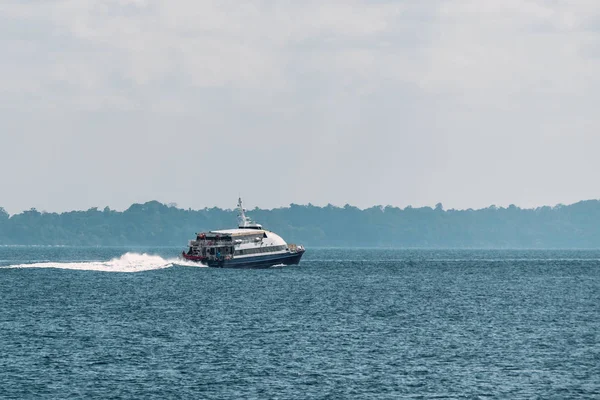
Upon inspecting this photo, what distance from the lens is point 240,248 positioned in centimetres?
17525

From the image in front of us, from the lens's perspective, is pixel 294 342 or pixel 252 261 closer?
pixel 294 342

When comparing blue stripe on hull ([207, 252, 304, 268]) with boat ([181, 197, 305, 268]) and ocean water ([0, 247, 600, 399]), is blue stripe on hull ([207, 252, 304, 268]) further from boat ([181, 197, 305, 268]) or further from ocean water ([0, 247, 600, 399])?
ocean water ([0, 247, 600, 399])

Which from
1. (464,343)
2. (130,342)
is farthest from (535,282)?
(130,342)

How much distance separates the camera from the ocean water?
6175 centimetres

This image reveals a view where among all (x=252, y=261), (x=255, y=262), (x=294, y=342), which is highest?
(x=252, y=261)

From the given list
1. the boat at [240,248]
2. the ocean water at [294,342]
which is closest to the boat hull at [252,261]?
the boat at [240,248]

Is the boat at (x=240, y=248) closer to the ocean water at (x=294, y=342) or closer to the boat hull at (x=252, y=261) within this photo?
the boat hull at (x=252, y=261)

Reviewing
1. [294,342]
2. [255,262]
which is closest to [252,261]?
[255,262]

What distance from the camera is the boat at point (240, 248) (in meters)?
174

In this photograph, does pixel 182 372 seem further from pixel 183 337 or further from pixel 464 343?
pixel 464 343

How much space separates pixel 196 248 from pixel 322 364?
11449 centimetres

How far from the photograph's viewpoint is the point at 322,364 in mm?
69812

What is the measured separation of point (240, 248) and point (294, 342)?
94.9m

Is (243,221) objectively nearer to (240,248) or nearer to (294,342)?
(240,248)
